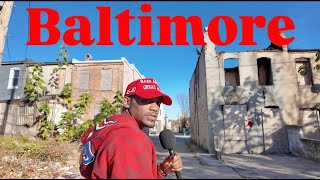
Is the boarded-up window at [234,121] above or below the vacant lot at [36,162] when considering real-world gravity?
above

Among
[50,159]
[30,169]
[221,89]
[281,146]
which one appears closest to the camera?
[30,169]

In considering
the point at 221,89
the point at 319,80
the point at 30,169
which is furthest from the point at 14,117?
the point at 319,80

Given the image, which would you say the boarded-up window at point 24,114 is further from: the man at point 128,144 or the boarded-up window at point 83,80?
the man at point 128,144

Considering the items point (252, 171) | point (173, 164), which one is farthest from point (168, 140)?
point (252, 171)

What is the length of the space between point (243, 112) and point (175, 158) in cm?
1460

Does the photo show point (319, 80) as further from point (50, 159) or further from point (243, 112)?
point (50, 159)

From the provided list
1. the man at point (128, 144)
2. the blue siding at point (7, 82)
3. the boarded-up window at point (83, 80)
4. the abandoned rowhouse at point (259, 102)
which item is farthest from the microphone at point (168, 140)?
the blue siding at point (7, 82)

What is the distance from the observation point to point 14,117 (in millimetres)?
22797

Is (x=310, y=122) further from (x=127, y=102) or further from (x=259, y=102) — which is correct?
(x=127, y=102)

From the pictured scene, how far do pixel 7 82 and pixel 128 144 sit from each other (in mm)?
27618

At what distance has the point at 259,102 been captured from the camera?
15773 mm

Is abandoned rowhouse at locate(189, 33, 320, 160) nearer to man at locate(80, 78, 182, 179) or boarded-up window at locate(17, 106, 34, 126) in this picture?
man at locate(80, 78, 182, 179)

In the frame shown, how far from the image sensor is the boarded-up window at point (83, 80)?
25.2 m

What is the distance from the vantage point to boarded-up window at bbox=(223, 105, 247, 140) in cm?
1553
